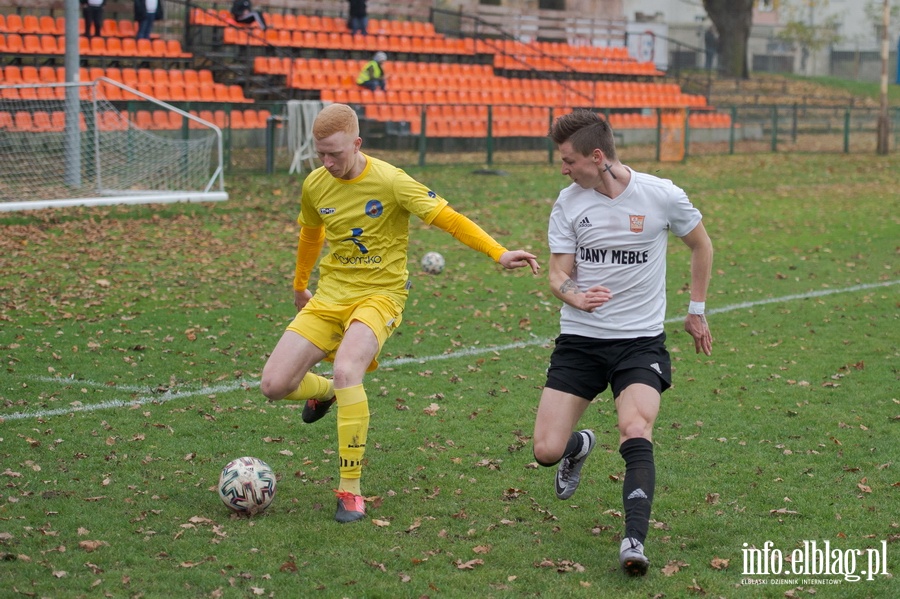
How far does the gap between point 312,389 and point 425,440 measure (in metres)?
0.99

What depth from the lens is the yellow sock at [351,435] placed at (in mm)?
5445

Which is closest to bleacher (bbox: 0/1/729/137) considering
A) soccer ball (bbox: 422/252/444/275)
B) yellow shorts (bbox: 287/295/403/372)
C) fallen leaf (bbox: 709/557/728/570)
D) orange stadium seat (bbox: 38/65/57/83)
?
orange stadium seat (bbox: 38/65/57/83)

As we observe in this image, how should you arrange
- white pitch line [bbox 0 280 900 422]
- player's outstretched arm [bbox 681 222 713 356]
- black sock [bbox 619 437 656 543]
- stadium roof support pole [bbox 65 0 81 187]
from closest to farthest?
black sock [bbox 619 437 656 543] → player's outstretched arm [bbox 681 222 713 356] → white pitch line [bbox 0 280 900 422] → stadium roof support pole [bbox 65 0 81 187]

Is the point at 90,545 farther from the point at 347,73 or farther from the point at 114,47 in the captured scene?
the point at 347,73

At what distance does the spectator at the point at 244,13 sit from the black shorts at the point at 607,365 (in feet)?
73.1

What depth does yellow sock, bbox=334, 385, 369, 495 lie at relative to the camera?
5.45 metres

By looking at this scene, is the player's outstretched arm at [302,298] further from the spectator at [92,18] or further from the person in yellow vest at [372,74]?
the spectator at [92,18]

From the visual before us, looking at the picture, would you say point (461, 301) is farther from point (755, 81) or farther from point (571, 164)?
point (755, 81)

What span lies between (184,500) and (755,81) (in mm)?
42338

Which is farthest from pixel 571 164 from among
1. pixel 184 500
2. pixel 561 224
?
pixel 184 500

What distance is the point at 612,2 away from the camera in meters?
42.7

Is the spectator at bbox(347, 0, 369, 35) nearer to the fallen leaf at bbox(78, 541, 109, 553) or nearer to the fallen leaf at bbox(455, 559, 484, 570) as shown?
the fallen leaf at bbox(78, 541, 109, 553)

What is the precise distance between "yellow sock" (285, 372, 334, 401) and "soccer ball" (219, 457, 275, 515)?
57 centimetres

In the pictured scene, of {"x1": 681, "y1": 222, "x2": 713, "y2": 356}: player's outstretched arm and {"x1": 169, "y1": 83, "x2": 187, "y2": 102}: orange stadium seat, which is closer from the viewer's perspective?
{"x1": 681, "y1": 222, "x2": 713, "y2": 356}: player's outstretched arm
